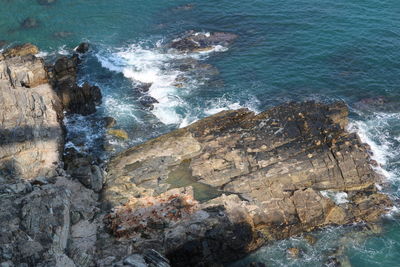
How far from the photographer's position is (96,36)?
61.7 meters

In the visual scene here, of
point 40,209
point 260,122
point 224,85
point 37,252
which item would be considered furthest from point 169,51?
point 37,252

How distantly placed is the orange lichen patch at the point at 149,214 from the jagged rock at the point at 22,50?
105 feet

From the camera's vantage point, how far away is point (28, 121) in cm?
4072

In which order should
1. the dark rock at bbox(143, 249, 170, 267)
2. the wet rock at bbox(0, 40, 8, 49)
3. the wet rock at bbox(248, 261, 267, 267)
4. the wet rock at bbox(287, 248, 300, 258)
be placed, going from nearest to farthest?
the dark rock at bbox(143, 249, 170, 267), the wet rock at bbox(248, 261, 267, 267), the wet rock at bbox(287, 248, 300, 258), the wet rock at bbox(0, 40, 8, 49)

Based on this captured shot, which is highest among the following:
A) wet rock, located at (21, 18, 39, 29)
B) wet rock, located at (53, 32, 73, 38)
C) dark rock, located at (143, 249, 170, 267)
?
wet rock, located at (21, 18, 39, 29)

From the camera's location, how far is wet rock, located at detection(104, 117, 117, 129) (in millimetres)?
45344

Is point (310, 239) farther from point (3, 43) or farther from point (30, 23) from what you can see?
point (30, 23)

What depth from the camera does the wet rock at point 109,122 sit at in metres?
45.3

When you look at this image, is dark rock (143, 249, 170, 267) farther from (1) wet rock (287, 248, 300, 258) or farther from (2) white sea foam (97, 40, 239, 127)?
(2) white sea foam (97, 40, 239, 127)

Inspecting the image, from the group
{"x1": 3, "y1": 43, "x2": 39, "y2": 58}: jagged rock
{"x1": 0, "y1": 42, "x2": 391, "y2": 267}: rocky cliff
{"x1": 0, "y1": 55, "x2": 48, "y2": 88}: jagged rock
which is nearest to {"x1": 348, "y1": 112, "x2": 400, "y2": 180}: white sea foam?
{"x1": 0, "y1": 42, "x2": 391, "y2": 267}: rocky cliff

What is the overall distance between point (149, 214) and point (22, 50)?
1387 inches

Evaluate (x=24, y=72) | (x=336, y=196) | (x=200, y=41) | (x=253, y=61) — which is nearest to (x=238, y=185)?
(x=336, y=196)

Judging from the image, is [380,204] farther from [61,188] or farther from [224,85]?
[61,188]

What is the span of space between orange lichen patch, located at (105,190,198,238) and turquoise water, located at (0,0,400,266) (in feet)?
23.5
